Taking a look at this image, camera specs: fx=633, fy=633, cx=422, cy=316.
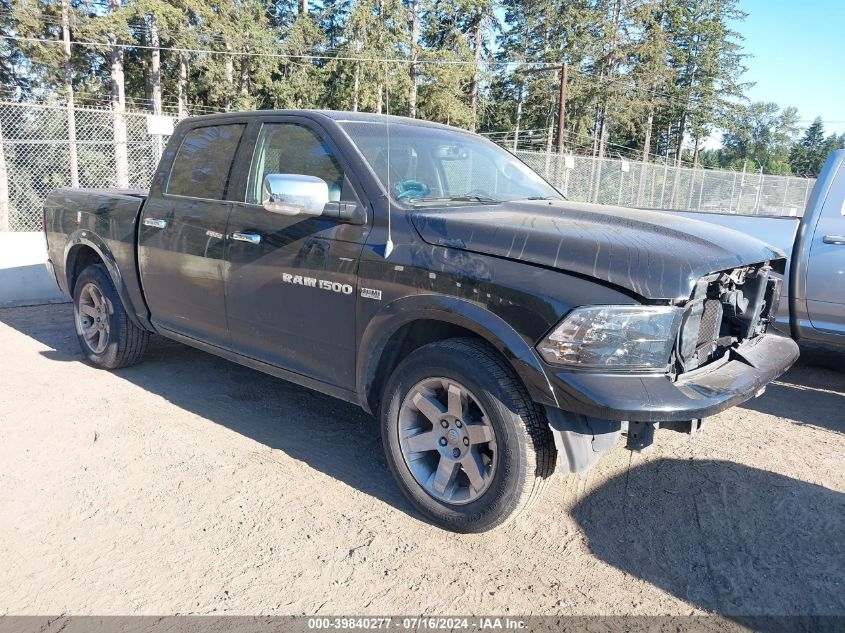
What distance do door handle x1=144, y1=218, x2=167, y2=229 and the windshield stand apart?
65.2 inches

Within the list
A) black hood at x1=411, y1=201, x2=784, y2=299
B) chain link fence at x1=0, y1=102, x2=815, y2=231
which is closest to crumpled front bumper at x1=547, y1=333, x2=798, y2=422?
black hood at x1=411, y1=201, x2=784, y2=299

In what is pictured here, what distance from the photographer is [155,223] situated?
451cm

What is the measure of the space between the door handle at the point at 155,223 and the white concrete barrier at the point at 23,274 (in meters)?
4.56

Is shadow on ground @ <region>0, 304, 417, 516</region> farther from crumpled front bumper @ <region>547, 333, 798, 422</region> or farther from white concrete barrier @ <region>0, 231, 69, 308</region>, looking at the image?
white concrete barrier @ <region>0, 231, 69, 308</region>

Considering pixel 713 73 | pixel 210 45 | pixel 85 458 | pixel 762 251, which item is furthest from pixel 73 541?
pixel 713 73

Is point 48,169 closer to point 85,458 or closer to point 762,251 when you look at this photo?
point 85,458

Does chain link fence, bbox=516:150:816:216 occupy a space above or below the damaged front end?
above

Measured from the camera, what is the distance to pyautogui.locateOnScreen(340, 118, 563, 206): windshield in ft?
11.2

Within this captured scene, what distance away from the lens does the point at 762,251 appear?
3.15 meters

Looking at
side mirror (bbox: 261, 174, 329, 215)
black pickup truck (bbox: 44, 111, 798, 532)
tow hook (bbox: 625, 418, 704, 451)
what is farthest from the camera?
side mirror (bbox: 261, 174, 329, 215)

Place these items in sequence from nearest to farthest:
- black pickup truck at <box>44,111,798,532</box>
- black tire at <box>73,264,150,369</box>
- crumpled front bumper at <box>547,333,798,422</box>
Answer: crumpled front bumper at <box>547,333,798,422</box> < black pickup truck at <box>44,111,798,532</box> < black tire at <box>73,264,150,369</box>

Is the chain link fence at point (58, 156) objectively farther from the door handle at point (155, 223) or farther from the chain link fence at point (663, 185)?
the door handle at point (155, 223)

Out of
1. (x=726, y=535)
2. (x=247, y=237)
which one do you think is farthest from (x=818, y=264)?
(x=247, y=237)

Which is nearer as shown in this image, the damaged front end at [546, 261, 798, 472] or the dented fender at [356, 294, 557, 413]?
the damaged front end at [546, 261, 798, 472]
